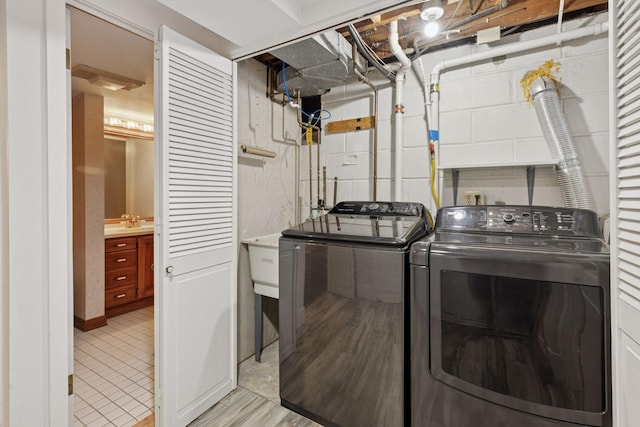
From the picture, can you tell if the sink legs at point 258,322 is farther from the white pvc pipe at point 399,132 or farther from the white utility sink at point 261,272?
the white pvc pipe at point 399,132

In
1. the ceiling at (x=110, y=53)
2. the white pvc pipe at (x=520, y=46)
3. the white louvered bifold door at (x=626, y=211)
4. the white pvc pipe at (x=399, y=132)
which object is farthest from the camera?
the white pvc pipe at (x=399, y=132)

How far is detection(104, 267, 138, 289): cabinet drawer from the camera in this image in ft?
10.7

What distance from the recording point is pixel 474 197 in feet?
6.84

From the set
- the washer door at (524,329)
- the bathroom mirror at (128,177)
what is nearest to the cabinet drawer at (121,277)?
the bathroom mirror at (128,177)

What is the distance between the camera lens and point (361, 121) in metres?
2.58

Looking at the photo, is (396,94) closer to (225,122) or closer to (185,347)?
(225,122)

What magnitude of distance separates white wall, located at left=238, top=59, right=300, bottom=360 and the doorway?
749 mm

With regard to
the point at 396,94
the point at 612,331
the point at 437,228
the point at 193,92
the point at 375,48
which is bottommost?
the point at 612,331

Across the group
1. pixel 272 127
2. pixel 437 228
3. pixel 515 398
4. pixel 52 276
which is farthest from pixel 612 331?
pixel 272 127

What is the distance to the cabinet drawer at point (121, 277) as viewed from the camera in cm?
325

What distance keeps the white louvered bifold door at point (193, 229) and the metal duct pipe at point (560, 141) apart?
1908 millimetres

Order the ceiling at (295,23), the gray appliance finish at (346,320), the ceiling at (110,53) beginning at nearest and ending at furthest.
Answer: the gray appliance finish at (346,320), the ceiling at (295,23), the ceiling at (110,53)

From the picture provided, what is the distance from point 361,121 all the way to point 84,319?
3.23m

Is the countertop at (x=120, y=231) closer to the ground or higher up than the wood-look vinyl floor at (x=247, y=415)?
higher up
